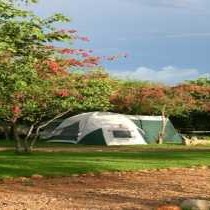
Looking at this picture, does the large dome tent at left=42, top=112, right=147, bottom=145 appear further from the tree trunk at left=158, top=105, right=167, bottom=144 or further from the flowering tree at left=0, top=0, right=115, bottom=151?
the flowering tree at left=0, top=0, right=115, bottom=151

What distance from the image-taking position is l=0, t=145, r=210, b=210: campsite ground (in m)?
10.9

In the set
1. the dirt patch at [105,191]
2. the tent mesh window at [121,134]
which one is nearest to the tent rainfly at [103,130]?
the tent mesh window at [121,134]

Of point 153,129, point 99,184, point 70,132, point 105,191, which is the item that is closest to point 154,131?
point 153,129

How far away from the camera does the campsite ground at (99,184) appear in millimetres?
10875

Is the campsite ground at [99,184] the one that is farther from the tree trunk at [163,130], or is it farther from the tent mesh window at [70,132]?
the tree trunk at [163,130]

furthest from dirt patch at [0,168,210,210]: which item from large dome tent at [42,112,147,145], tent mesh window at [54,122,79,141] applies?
tent mesh window at [54,122,79,141]

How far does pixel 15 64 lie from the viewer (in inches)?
458

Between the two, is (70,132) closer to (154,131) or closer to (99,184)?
(154,131)

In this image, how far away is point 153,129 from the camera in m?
39.1

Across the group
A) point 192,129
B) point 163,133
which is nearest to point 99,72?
point 163,133

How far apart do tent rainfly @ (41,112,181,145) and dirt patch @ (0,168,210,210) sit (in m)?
19.3

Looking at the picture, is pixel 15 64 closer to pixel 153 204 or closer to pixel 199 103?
pixel 153 204

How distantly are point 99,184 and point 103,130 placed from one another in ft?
73.3

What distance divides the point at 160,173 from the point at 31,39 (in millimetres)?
7049
